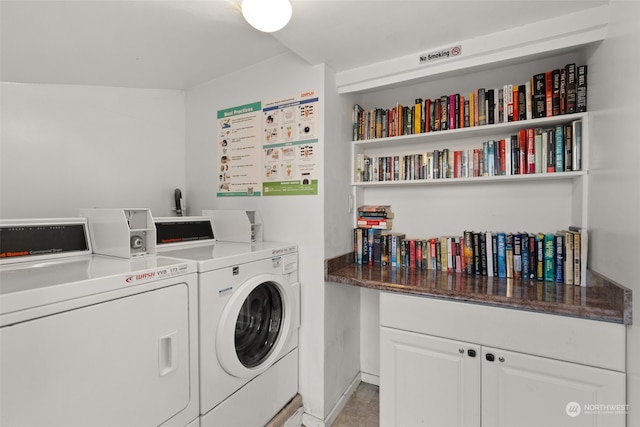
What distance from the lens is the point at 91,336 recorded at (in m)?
0.88

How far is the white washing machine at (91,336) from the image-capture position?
77cm

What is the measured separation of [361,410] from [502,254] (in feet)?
4.36

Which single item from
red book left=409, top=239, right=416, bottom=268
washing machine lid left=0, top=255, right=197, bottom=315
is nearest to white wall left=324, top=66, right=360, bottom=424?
red book left=409, top=239, right=416, bottom=268

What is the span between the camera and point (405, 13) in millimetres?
1313

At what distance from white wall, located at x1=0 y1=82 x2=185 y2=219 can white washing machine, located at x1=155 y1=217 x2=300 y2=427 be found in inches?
25.8

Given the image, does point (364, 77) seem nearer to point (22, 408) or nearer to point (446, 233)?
point (446, 233)

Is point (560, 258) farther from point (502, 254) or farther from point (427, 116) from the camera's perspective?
point (427, 116)

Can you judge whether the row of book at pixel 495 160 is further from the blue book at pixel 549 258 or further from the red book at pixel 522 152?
the blue book at pixel 549 258

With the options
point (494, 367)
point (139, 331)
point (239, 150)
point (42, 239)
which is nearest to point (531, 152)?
point (494, 367)

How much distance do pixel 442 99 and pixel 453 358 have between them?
4.73 ft

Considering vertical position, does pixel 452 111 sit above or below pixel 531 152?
above

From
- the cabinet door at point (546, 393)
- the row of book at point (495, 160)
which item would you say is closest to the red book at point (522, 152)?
the row of book at point (495, 160)

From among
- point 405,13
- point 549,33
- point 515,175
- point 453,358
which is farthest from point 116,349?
point 549,33

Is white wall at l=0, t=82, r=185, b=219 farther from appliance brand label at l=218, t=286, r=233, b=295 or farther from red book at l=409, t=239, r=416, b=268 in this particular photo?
red book at l=409, t=239, r=416, b=268
